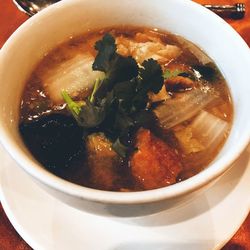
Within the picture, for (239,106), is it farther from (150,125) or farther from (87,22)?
(87,22)

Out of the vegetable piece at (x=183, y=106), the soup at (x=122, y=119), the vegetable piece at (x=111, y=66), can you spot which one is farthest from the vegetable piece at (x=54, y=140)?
the vegetable piece at (x=183, y=106)

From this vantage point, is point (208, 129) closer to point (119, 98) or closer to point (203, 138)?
point (203, 138)

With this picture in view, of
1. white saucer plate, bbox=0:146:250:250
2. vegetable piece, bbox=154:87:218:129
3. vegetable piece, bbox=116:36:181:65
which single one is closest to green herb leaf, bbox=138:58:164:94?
vegetable piece, bbox=154:87:218:129

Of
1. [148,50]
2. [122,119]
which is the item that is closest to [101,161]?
[122,119]

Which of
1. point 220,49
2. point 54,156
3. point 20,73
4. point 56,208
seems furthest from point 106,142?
point 220,49

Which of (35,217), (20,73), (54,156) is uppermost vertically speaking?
(20,73)

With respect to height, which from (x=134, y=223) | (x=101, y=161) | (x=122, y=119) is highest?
(x=122, y=119)

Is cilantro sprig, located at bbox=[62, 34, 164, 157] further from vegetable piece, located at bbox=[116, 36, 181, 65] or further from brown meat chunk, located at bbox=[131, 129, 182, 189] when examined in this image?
Result: vegetable piece, located at bbox=[116, 36, 181, 65]
